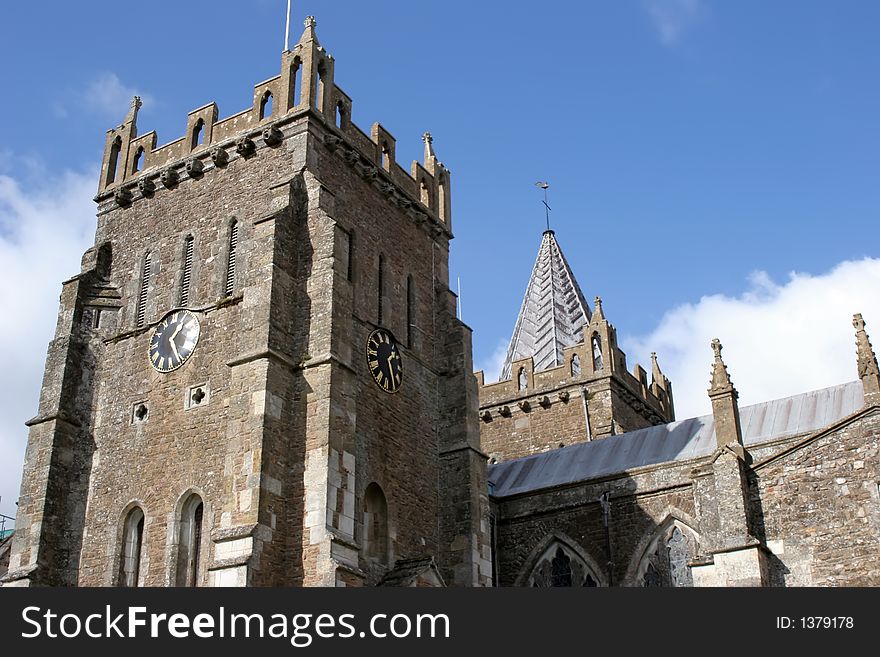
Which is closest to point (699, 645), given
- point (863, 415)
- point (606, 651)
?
point (606, 651)

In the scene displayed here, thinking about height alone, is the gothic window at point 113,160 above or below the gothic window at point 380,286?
above

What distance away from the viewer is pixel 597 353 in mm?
40438

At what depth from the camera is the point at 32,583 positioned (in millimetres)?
22891

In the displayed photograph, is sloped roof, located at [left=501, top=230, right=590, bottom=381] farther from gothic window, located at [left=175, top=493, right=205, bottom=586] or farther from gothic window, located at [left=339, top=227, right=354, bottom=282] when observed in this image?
gothic window, located at [left=175, top=493, right=205, bottom=586]

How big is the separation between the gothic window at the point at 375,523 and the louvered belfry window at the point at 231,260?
226 inches

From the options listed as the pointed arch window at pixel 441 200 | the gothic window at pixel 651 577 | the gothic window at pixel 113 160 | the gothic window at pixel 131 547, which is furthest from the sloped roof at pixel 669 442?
the gothic window at pixel 113 160

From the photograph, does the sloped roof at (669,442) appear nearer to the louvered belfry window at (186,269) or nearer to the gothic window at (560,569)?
the gothic window at (560,569)

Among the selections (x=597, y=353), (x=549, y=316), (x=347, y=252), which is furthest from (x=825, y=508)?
(x=549, y=316)

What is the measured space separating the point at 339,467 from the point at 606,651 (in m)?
9.59

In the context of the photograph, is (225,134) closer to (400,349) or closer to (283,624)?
(400,349)

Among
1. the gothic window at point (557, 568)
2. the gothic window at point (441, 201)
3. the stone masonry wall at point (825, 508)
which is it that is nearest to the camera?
the stone masonry wall at point (825, 508)

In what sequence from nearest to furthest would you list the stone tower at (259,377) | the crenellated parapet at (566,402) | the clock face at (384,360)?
the stone tower at (259,377) < the clock face at (384,360) < the crenellated parapet at (566,402)

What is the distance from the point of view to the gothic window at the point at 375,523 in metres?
23.6

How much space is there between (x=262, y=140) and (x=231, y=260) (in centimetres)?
321
